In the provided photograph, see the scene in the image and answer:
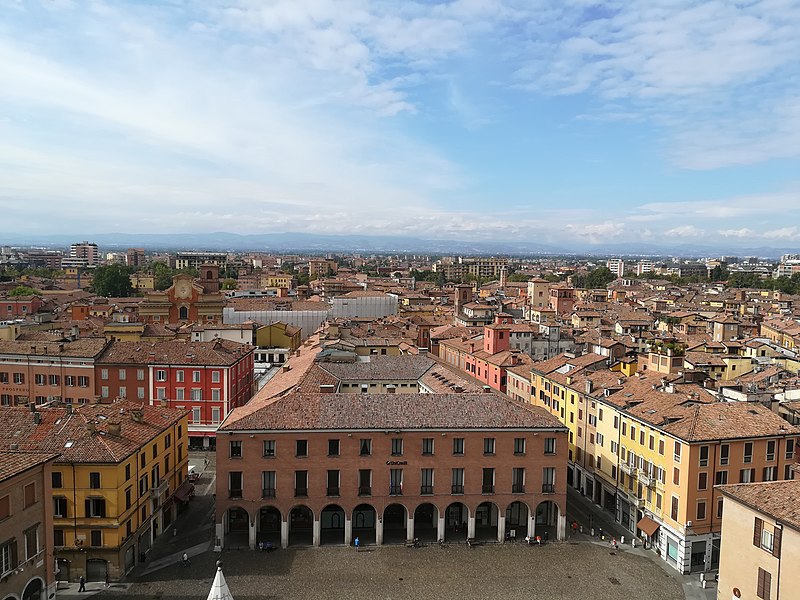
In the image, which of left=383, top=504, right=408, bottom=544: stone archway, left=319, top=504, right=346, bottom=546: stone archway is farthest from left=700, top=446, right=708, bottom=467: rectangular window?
left=319, top=504, right=346, bottom=546: stone archway

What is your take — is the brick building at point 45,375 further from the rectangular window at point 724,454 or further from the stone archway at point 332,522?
the rectangular window at point 724,454

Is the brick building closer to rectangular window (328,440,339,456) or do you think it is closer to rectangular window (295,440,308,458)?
rectangular window (295,440,308,458)

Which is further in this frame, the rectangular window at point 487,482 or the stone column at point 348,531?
the rectangular window at point 487,482

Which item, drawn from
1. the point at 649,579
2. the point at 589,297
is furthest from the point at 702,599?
the point at 589,297

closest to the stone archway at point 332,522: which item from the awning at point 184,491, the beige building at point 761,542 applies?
the awning at point 184,491

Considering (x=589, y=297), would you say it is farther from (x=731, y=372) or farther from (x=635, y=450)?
(x=635, y=450)

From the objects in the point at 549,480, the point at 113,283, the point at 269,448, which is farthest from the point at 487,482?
the point at 113,283
